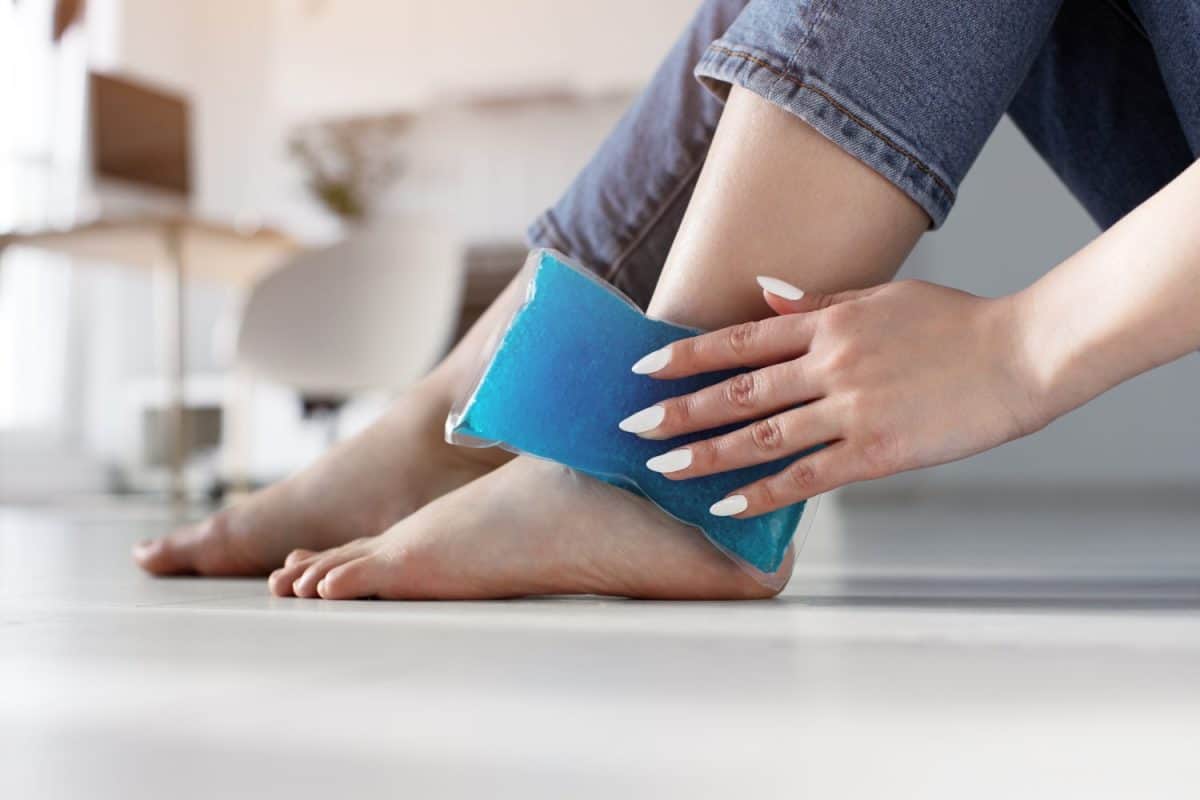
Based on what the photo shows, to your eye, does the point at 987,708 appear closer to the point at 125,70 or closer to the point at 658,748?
the point at 658,748

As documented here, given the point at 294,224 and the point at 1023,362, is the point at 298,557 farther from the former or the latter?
the point at 294,224

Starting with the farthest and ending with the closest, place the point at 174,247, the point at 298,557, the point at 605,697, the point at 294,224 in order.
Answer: the point at 294,224, the point at 174,247, the point at 298,557, the point at 605,697

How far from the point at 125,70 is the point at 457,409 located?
5.35 meters

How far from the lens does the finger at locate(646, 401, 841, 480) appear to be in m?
0.64

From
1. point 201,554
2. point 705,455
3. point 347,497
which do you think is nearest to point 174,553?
point 201,554

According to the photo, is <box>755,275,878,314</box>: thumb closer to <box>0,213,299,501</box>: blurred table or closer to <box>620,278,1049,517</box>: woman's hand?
<box>620,278,1049,517</box>: woman's hand

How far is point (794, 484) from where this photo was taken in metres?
0.66

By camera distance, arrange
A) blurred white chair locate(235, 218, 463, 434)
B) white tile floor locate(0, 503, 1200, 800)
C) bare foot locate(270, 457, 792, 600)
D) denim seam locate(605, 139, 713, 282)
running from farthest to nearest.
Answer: blurred white chair locate(235, 218, 463, 434) < denim seam locate(605, 139, 713, 282) < bare foot locate(270, 457, 792, 600) < white tile floor locate(0, 503, 1200, 800)

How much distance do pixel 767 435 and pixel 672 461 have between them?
0.17 feet

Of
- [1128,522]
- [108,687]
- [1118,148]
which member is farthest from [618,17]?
[108,687]

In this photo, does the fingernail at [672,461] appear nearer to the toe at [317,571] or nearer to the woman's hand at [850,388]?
the woman's hand at [850,388]

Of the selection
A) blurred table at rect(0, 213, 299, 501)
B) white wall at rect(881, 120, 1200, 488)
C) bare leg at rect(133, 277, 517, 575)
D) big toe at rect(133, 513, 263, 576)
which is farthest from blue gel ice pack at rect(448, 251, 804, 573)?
white wall at rect(881, 120, 1200, 488)

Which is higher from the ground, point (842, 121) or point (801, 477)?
point (842, 121)

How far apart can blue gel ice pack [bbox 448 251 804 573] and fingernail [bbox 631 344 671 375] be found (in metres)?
0.01
